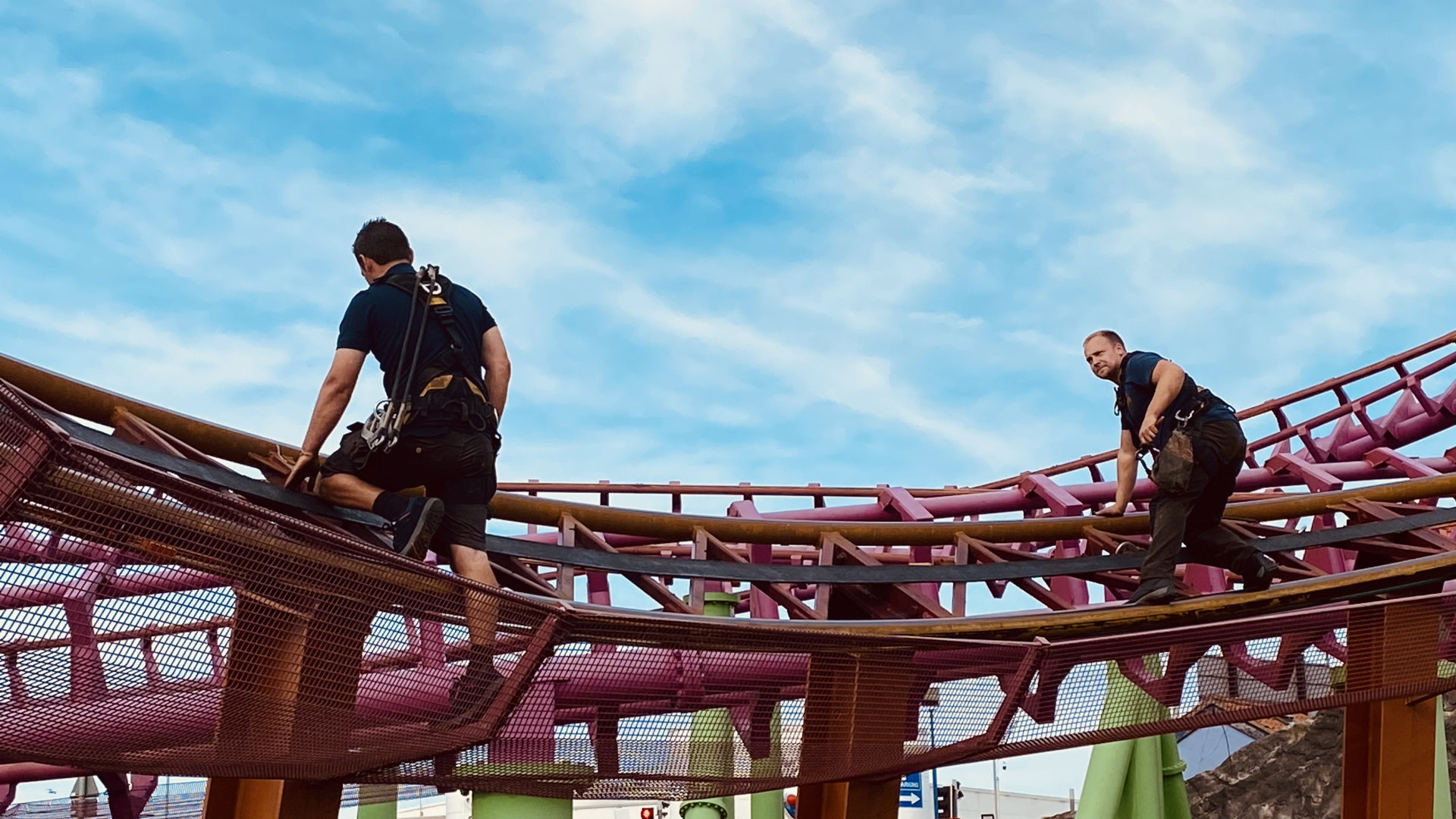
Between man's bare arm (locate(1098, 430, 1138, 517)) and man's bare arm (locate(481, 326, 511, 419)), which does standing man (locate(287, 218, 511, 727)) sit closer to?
man's bare arm (locate(481, 326, 511, 419))

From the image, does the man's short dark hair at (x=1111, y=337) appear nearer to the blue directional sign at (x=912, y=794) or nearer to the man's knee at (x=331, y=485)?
the man's knee at (x=331, y=485)

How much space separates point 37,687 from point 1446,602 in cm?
646

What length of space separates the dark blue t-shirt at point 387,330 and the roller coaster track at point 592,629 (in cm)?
73

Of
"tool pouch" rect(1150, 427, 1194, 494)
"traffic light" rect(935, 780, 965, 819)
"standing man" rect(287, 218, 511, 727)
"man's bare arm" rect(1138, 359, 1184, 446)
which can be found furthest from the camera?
"traffic light" rect(935, 780, 965, 819)

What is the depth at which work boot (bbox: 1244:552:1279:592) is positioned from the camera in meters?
8.04

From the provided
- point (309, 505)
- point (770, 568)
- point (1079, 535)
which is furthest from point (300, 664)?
point (1079, 535)

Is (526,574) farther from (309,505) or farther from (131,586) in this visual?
(131,586)

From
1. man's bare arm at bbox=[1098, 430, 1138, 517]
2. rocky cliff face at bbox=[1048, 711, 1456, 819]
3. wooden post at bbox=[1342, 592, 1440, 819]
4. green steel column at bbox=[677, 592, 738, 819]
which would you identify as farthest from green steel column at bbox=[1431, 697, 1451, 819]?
rocky cliff face at bbox=[1048, 711, 1456, 819]

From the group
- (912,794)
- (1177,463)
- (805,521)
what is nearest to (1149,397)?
(1177,463)

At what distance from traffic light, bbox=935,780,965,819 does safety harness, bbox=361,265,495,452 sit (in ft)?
79.6

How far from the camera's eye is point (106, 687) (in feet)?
14.7

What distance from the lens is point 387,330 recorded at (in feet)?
19.3

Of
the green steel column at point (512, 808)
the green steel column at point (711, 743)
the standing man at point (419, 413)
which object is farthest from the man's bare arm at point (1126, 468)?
the standing man at point (419, 413)

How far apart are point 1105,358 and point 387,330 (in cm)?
393
